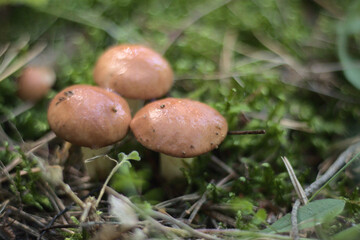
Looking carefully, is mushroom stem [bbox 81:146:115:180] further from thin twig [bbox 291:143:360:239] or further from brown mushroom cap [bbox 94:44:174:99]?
thin twig [bbox 291:143:360:239]

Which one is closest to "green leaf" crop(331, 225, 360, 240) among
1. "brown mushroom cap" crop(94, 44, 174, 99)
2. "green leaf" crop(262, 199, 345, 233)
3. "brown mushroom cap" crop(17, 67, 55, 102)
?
"green leaf" crop(262, 199, 345, 233)

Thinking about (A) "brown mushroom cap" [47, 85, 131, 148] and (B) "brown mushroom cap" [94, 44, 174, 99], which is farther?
(B) "brown mushroom cap" [94, 44, 174, 99]

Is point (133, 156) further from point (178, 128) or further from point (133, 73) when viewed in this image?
point (133, 73)

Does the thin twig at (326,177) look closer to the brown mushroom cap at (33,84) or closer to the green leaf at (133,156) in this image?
the green leaf at (133,156)

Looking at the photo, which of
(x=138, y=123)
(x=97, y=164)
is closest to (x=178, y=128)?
(x=138, y=123)

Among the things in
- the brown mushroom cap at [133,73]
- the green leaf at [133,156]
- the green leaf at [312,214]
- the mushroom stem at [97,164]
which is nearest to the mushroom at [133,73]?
the brown mushroom cap at [133,73]

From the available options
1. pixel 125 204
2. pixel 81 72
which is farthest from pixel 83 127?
pixel 81 72
